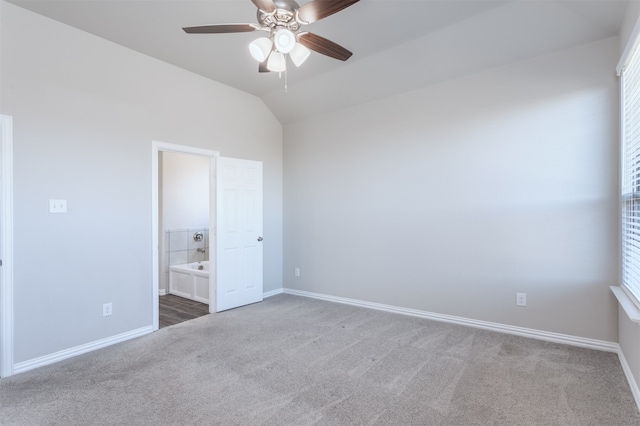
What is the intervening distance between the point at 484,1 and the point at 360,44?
1.16 m

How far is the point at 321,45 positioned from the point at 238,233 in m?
2.87

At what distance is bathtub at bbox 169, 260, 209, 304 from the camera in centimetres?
476

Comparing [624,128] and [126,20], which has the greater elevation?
[126,20]

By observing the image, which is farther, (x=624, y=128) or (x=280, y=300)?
(x=280, y=300)

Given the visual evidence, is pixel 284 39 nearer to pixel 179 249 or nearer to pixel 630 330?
pixel 630 330

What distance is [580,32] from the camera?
2.87m

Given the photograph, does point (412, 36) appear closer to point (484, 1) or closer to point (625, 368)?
point (484, 1)

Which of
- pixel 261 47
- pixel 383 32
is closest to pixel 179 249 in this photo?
pixel 261 47

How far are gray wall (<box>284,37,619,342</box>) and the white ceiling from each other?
23 cm

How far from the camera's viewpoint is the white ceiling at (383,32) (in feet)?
8.92

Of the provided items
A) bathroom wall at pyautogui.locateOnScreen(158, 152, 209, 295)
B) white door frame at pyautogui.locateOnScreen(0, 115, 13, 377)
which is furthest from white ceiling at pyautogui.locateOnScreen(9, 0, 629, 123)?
bathroom wall at pyautogui.locateOnScreen(158, 152, 209, 295)

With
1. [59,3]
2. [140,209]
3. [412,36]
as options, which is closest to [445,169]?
[412,36]

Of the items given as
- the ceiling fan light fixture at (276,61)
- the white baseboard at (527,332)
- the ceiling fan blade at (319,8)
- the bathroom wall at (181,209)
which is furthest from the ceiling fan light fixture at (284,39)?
the bathroom wall at (181,209)

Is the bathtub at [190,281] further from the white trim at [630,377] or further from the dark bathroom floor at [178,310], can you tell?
the white trim at [630,377]
